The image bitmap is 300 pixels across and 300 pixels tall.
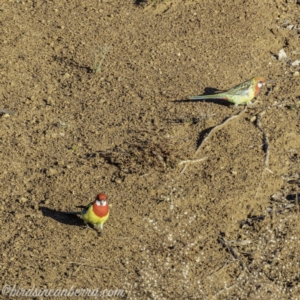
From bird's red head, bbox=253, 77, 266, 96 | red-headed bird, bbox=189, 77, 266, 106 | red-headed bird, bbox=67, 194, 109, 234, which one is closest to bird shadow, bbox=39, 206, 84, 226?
red-headed bird, bbox=67, 194, 109, 234

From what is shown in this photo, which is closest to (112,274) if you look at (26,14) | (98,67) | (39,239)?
(39,239)

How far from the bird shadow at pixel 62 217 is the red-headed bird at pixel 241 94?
233 cm

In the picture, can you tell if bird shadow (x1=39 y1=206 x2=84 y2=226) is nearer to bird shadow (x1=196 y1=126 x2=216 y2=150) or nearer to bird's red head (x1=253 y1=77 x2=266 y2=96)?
bird shadow (x1=196 y1=126 x2=216 y2=150)

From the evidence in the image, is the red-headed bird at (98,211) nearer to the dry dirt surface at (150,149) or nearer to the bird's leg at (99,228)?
the bird's leg at (99,228)

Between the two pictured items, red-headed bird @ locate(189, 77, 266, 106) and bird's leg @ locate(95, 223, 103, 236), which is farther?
red-headed bird @ locate(189, 77, 266, 106)

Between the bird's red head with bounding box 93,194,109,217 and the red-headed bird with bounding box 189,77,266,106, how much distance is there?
2.34m

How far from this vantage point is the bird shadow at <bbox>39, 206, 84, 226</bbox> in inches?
261

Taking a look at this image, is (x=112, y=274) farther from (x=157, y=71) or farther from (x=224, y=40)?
(x=224, y=40)

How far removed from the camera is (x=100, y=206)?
6.26 meters

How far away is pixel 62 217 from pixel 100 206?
0.59m

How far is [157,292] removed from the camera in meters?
6.07

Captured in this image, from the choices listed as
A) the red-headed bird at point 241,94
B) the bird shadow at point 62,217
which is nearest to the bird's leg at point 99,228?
the bird shadow at point 62,217

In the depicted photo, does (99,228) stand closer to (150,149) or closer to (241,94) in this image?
(150,149)

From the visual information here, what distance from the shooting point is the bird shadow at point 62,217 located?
6.62m
